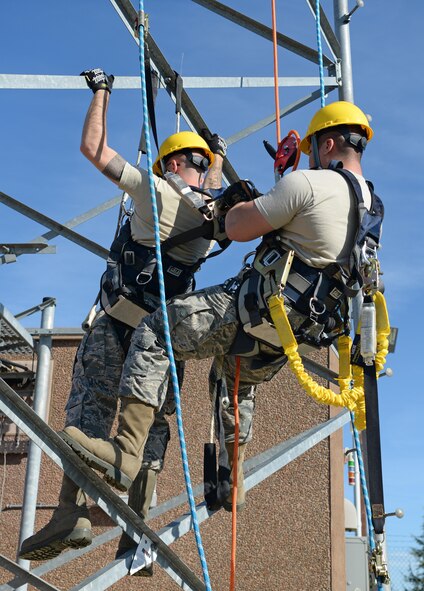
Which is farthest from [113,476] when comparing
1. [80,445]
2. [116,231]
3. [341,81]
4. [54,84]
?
[341,81]

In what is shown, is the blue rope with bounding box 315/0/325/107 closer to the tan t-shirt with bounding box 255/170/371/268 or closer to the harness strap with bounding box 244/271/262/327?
the tan t-shirt with bounding box 255/170/371/268

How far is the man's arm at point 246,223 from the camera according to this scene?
464 cm

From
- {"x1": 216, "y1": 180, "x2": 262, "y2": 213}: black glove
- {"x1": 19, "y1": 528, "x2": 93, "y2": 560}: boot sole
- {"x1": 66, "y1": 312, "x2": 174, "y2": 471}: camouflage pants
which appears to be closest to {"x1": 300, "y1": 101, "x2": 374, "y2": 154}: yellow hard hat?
{"x1": 216, "y1": 180, "x2": 262, "y2": 213}: black glove

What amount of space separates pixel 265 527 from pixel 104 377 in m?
4.94

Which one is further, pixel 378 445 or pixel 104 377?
pixel 104 377

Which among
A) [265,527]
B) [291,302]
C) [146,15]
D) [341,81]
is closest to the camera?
[291,302]

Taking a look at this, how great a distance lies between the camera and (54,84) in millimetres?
5523

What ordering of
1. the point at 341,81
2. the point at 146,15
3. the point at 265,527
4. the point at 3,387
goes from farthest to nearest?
1. the point at 265,527
2. the point at 341,81
3. the point at 146,15
4. the point at 3,387

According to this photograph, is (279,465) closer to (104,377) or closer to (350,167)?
(104,377)

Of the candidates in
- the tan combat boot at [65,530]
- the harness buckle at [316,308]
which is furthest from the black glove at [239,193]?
the tan combat boot at [65,530]

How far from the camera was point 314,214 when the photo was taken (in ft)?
15.2

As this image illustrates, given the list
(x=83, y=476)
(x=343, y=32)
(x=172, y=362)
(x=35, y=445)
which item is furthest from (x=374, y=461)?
(x=343, y=32)

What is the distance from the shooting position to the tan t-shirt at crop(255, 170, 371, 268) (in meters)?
4.60

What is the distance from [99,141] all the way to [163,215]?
61 cm
